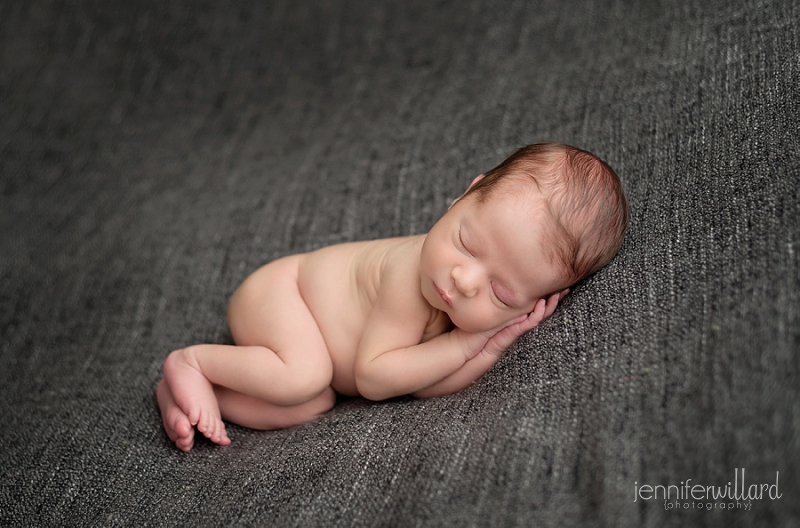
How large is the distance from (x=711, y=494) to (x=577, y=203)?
0.45 meters

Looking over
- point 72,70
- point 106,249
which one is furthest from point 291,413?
point 72,70

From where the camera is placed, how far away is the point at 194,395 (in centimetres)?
112

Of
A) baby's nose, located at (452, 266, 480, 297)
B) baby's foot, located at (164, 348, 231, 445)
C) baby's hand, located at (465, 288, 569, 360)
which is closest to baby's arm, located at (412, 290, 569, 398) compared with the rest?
baby's hand, located at (465, 288, 569, 360)

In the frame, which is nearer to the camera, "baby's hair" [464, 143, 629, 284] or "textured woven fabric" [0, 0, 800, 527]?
"textured woven fabric" [0, 0, 800, 527]

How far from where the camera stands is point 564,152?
102cm

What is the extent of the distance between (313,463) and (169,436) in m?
0.33

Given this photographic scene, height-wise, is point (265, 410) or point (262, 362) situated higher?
point (262, 362)

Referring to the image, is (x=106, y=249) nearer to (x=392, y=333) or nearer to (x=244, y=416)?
(x=244, y=416)

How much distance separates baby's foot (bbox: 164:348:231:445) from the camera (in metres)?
1.11

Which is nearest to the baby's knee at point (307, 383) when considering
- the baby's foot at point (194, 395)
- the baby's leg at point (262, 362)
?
the baby's leg at point (262, 362)

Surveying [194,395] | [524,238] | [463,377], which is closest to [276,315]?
[194,395]

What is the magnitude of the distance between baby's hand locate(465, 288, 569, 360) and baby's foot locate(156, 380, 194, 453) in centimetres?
48

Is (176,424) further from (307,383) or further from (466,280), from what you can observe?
(466,280)

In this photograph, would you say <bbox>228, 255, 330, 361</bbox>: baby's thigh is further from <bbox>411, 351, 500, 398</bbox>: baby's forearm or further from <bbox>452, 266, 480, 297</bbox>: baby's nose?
<bbox>452, 266, 480, 297</bbox>: baby's nose
